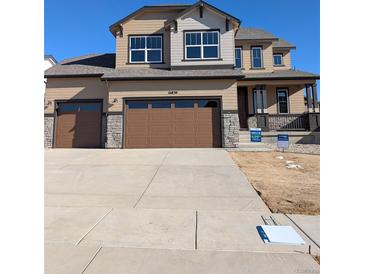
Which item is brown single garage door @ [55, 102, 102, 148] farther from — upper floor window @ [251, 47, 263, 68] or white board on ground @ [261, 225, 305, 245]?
white board on ground @ [261, 225, 305, 245]

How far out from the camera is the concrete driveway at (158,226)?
8.95 feet

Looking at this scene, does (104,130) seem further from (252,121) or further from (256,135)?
(252,121)

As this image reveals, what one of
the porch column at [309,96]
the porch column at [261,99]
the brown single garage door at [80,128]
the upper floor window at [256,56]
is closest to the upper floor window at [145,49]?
the brown single garage door at [80,128]

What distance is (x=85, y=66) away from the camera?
16766 millimetres

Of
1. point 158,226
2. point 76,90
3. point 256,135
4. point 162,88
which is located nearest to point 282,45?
point 256,135

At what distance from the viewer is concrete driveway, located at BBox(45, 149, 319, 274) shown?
8.95 ft

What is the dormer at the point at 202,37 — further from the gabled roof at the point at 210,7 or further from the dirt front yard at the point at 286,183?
the dirt front yard at the point at 286,183

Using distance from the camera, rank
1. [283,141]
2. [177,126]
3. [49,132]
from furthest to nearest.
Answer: [49,132], [177,126], [283,141]

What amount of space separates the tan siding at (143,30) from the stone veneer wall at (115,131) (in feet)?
11.9

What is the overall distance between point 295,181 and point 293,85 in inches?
566

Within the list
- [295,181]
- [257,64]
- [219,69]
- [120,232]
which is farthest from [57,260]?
[257,64]

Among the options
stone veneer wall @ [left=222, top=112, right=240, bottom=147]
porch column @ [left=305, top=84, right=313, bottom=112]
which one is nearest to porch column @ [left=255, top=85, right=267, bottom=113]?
porch column @ [left=305, top=84, right=313, bottom=112]

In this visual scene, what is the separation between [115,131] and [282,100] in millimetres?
12750
